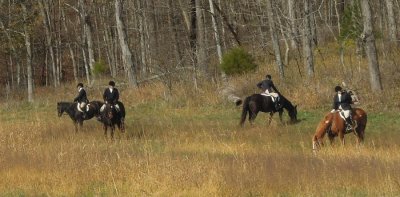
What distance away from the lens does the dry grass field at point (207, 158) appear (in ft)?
29.4

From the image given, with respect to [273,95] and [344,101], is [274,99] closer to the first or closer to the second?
[273,95]

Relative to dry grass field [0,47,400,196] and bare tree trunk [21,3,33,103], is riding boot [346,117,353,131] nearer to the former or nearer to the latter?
dry grass field [0,47,400,196]

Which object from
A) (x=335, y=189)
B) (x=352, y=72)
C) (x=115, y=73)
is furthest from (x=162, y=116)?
(x=115, y=73)

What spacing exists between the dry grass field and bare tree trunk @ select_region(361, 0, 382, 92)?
58 cm

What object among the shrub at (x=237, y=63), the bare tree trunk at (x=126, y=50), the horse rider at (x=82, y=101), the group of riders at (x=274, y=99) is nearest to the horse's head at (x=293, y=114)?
the group of riders at (x=274, y=99)

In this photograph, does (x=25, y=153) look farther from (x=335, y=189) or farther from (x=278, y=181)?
(x=335, y=189)

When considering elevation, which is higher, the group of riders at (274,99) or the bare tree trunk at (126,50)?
the bare tree trunk at (126,50)

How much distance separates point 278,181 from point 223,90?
18523 mm

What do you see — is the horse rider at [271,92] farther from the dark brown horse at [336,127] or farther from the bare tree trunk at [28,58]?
the bare tree trunk at [28,58]

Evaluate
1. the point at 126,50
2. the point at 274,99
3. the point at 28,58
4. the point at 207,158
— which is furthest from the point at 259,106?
the point at 28,58

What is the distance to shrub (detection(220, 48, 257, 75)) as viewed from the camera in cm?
3020

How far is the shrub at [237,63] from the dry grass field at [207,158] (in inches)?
276

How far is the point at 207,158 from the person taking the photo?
1156 cm

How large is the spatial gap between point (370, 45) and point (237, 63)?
8.98 m
